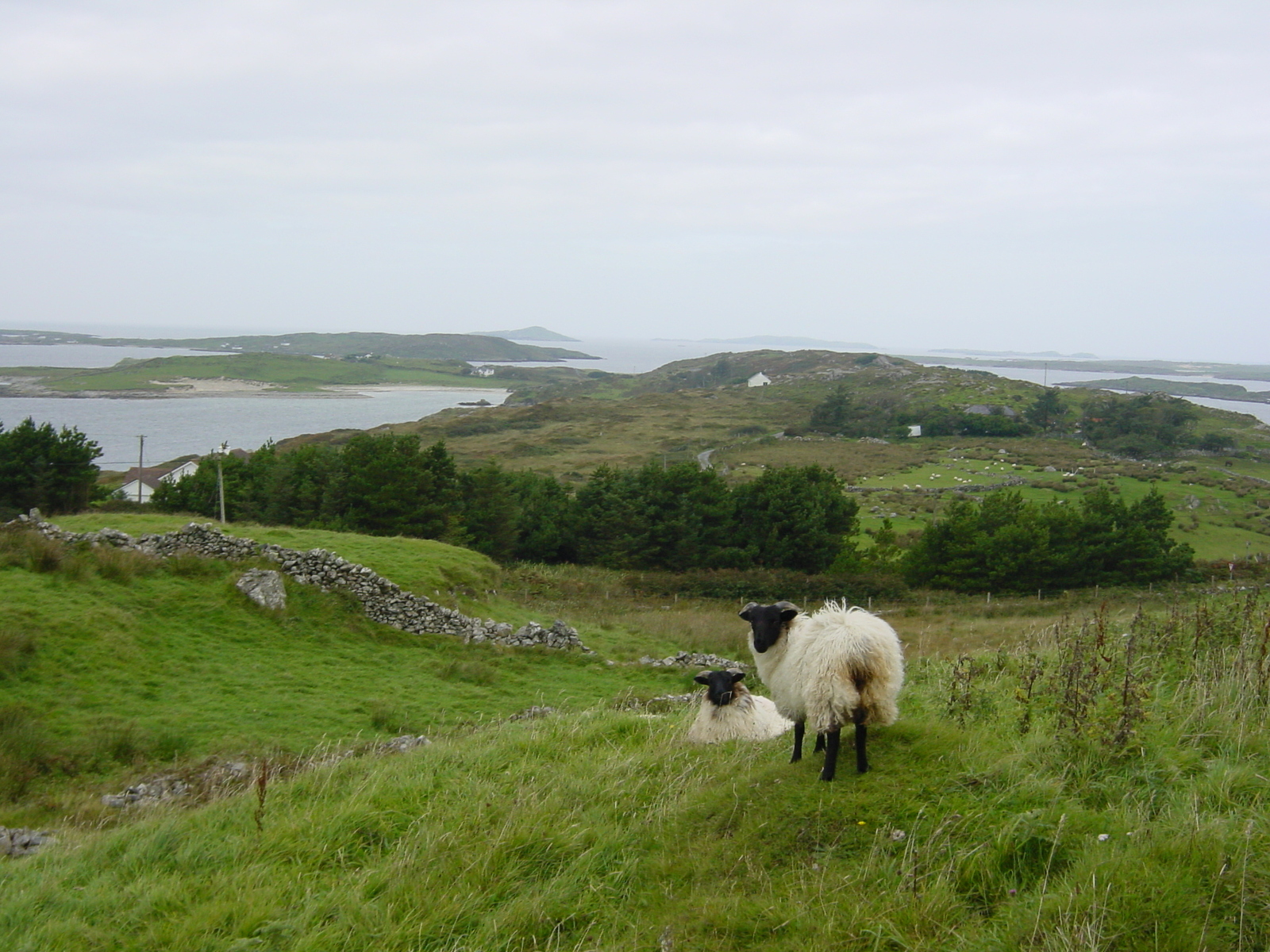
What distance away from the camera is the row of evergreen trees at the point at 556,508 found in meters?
37.6

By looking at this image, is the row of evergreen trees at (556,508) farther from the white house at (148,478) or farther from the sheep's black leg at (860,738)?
the sheep's black leg at (860,738)

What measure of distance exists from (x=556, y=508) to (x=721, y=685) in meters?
36.5

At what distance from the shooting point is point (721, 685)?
8539 millimetres

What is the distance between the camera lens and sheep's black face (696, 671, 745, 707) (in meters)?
8.45

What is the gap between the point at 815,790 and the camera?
5.23 metres

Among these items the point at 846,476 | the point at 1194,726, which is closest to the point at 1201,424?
the point at 846,476

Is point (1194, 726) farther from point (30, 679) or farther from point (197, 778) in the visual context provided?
point (30, 679)

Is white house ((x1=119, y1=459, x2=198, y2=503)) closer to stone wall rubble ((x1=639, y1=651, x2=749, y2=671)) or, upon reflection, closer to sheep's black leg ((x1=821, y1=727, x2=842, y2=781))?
stone wall rubble ((x1=639, y1=651, x2=749, y2=671))

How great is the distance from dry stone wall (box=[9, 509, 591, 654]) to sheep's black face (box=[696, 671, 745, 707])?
13213mm

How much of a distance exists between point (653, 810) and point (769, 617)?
5.92 ft

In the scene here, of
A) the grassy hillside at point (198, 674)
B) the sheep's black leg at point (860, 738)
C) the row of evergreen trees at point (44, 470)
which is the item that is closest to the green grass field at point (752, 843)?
the sheep's black leg at point (860, 738)

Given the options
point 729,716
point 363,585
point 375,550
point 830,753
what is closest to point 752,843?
point 830,753

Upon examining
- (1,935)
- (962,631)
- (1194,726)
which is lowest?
(962,631)

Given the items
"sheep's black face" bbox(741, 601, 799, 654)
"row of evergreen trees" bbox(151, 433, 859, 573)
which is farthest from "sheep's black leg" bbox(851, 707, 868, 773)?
"row of evergreen trees" bbox(151, 433, 859, 573)
